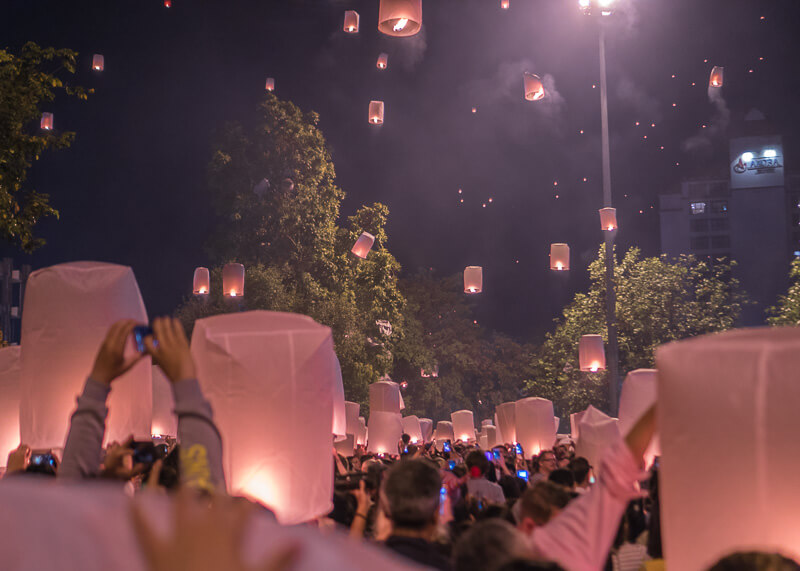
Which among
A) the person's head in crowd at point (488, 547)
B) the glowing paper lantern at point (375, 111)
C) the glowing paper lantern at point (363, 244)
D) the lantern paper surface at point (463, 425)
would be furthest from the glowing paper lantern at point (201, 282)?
the person's head in crowd at point (488, 547)

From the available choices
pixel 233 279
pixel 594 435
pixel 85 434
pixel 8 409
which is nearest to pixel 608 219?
pixel 233 279

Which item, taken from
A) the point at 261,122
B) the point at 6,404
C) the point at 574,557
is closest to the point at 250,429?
the point at 574,557

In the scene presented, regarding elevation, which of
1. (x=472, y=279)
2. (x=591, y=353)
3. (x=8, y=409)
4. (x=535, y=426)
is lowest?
(x=535, y=426)

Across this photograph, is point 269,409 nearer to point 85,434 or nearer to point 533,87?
point 85,434

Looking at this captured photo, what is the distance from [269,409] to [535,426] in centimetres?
1787

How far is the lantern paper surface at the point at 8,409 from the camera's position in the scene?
23.0 feet

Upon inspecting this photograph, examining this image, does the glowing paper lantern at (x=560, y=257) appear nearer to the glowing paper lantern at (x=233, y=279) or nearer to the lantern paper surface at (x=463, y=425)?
the lantern paper surface at (x=463, y=425)

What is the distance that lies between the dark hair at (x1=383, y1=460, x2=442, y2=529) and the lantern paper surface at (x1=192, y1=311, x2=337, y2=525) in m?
1.22

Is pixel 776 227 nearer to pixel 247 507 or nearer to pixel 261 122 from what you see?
pixel 261 122

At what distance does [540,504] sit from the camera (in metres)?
4.03

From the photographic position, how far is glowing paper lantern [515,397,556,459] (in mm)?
21453

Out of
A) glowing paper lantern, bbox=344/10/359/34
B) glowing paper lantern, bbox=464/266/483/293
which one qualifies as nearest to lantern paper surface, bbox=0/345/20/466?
glowing paper lantern, bbox=344/10/359/34

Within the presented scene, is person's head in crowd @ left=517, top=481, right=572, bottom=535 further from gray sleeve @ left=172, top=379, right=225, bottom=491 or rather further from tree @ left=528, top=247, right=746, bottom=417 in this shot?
tree @ left=528, top=247, right=746, bottom=417

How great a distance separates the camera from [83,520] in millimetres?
1195
